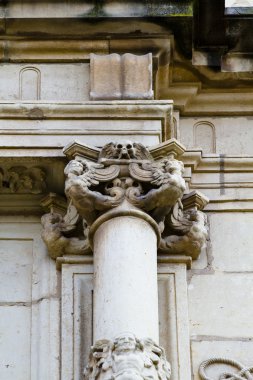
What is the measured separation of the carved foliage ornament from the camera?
11.4 m

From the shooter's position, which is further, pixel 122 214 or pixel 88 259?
pixel 88 259

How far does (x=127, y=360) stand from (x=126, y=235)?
0.98 m

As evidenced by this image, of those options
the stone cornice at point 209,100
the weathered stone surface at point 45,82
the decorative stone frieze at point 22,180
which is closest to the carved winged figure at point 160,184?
the decorative stone frieze at point 22,180

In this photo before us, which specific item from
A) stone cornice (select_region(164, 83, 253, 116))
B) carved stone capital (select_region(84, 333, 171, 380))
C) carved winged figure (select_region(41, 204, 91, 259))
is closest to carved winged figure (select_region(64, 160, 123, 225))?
carved winged figure (select_region(41, 204, 91, 259))

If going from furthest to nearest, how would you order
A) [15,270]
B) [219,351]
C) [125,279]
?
[15,270] < [219,351] < [125,279]

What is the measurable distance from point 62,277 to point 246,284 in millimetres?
1227

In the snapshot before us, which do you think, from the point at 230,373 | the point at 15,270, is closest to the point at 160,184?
the point at 15,270

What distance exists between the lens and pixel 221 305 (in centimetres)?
1173

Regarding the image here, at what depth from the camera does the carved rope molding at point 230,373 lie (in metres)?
11.4

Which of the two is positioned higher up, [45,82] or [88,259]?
[45,82]

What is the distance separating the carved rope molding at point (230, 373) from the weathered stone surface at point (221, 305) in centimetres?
20

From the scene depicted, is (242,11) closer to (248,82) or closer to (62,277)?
(248,82)

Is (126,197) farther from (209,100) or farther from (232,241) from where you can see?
(209,100)

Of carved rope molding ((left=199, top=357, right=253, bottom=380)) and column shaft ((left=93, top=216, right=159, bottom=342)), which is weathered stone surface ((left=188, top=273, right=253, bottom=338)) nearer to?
carved rope molding ((left=199, top=357, right=253, bottom=380))
